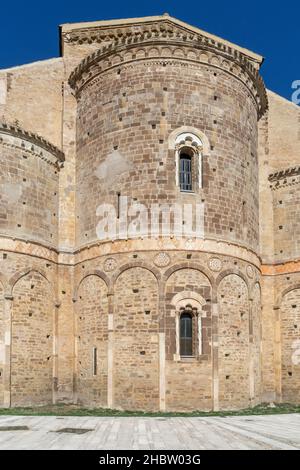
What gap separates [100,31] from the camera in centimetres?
2195

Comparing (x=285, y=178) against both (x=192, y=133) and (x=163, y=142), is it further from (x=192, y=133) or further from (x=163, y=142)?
(x=163, y=142)

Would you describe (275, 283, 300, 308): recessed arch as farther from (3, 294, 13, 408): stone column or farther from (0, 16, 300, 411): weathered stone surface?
(3, 294, 13, 408): stone column

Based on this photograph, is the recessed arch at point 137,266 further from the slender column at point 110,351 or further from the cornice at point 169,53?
the cornice at point 169,53

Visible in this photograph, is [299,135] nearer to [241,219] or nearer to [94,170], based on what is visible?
[241,219]

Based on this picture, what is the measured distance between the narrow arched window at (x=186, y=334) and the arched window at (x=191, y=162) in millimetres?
3751

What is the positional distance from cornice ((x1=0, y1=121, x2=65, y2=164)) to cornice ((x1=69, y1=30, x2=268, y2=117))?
2665mm

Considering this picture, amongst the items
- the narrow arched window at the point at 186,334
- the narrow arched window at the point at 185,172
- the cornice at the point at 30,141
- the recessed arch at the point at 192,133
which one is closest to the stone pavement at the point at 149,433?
the narrow arched window at the point at 186,334

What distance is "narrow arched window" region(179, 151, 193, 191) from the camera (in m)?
18.3

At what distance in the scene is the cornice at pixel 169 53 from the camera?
18625 mm

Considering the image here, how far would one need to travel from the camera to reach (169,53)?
18734mm

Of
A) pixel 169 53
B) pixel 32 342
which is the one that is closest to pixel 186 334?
pixel 32 342

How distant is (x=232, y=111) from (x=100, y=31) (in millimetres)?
6011

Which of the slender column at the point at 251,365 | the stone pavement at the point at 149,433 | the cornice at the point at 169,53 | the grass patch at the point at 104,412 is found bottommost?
the grass patch at the point at 104,412

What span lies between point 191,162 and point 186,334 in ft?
16.7
